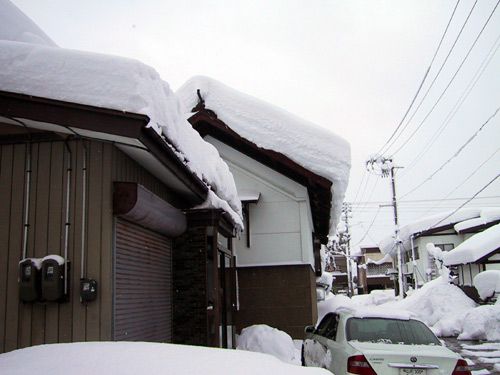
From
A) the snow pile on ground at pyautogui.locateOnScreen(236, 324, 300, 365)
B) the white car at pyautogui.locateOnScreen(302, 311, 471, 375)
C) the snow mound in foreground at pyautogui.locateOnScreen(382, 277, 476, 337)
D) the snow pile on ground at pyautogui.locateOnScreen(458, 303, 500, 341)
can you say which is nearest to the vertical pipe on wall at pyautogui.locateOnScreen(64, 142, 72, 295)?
the white car at pyautogui.locateOnScreen(302, 311, 471, 375)

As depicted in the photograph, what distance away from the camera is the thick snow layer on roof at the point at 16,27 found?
7.60 m

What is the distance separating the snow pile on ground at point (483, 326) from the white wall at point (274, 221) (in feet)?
22.5

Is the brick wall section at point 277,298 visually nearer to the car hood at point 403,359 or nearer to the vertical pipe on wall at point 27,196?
the car hood at point 403,359

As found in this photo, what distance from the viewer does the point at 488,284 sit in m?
22.2

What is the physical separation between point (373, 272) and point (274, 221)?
210 ft

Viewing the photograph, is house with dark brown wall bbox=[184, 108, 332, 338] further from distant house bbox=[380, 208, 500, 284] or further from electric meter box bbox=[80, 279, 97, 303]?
distant house bbox=[380, 208, 500, 284]

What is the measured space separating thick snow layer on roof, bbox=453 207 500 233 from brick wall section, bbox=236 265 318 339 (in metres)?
28.2

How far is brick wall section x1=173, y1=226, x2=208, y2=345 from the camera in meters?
8.88

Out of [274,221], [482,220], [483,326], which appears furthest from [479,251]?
[274,221]

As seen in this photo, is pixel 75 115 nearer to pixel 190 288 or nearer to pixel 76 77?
pixel 76 77

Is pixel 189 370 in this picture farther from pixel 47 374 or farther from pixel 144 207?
pixel 144 207

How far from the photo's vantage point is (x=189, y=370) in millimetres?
2703

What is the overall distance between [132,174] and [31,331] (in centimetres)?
233

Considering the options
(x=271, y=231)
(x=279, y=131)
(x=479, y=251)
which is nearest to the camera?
(x=279, y=131)
